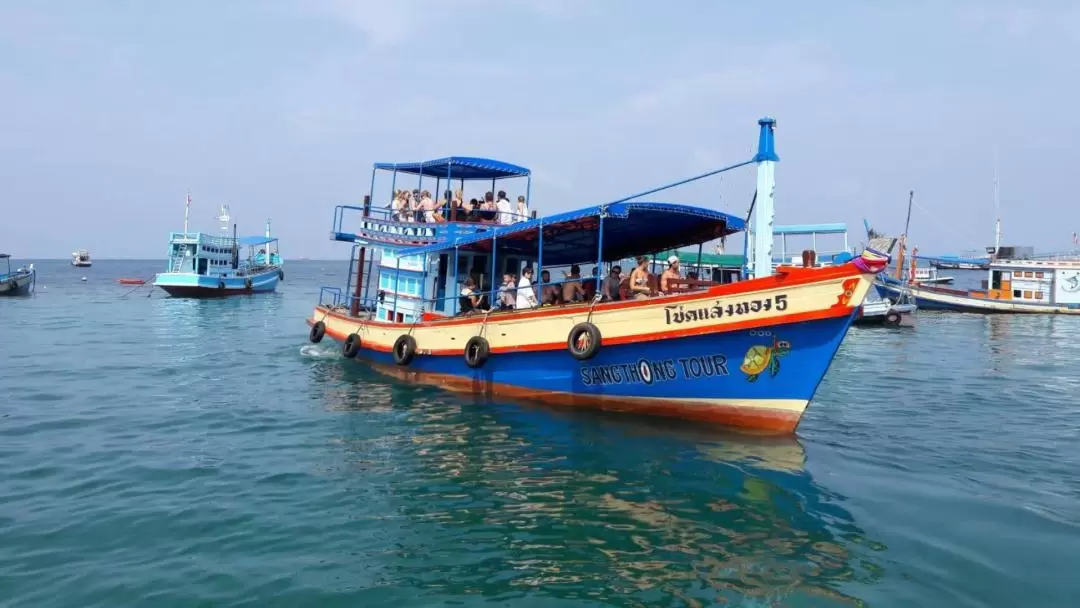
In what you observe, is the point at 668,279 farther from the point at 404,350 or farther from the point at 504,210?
the point at 504,210

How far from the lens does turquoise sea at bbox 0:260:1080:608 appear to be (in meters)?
6.34

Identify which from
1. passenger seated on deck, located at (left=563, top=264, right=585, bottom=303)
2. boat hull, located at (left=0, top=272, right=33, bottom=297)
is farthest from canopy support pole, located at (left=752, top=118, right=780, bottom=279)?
boat hull, located at (left=0, top=272, right=33, bottom=297)

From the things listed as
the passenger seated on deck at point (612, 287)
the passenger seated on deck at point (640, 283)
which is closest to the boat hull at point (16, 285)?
the passenger seated on deck at point (612, 287)

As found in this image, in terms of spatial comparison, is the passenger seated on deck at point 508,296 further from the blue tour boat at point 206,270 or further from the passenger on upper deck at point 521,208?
the blue tour boat at point 206,270

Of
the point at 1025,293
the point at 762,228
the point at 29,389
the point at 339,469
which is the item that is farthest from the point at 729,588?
the point at 1025,293

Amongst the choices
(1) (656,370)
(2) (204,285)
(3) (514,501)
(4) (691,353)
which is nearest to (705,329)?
(4) (691,353)

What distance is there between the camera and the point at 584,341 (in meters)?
11.9

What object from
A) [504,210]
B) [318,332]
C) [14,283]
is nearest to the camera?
[504,210]

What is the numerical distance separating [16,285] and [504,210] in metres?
44.7

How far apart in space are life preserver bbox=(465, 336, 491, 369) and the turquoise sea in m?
0.88

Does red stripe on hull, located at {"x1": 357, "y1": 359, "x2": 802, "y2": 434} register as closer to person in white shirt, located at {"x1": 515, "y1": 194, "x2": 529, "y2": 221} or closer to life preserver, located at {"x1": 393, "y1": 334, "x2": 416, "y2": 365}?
life preserver, located at {"x1": 393, "y1": 334, "x2": 416, "y2": 365}

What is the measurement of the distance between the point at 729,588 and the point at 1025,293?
4650 cm

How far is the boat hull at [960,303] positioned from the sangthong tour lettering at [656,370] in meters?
34.2

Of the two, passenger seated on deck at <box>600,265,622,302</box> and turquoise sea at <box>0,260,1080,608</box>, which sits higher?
passenger seated on deck at <box>600,265,622,302</box>
